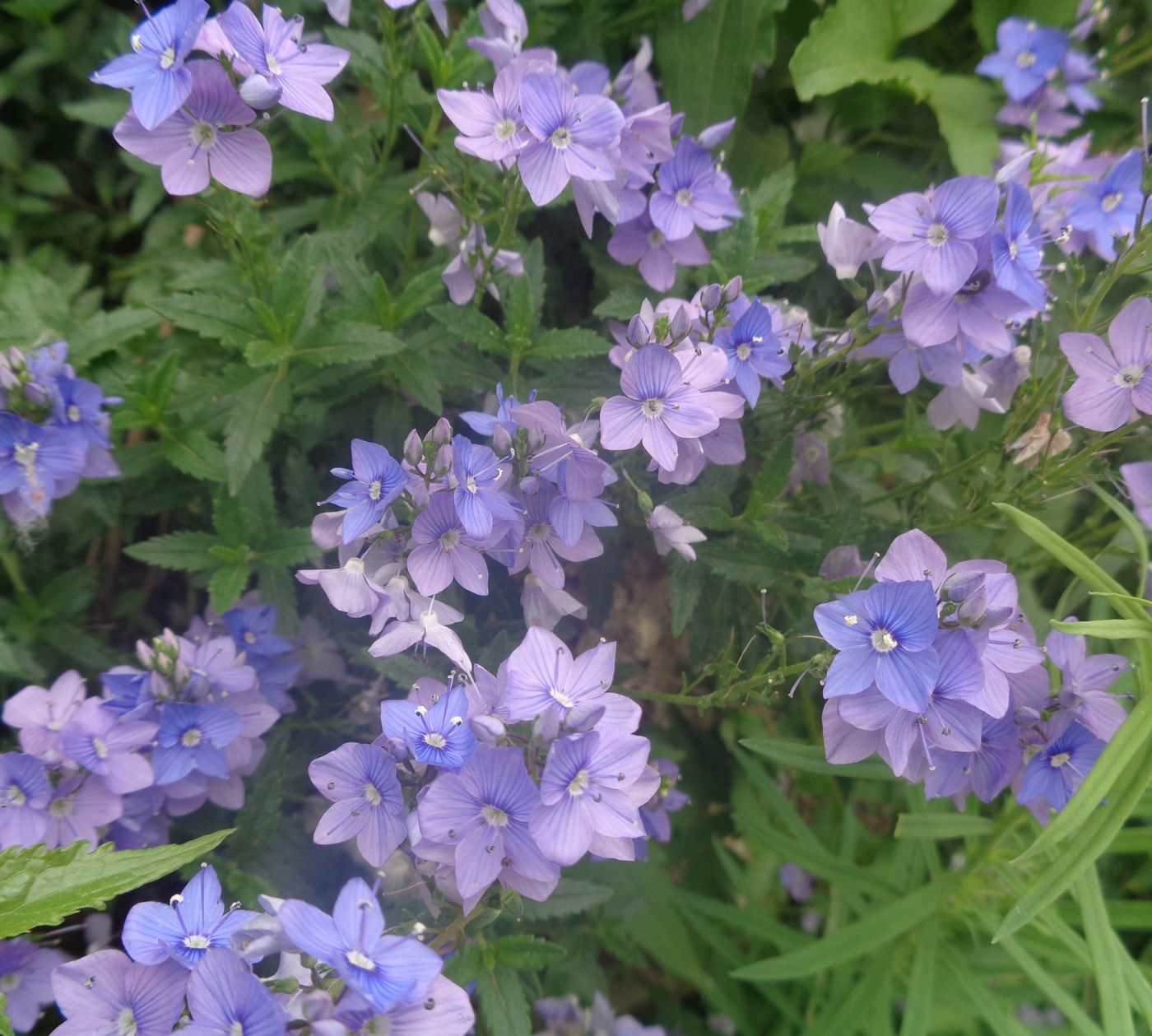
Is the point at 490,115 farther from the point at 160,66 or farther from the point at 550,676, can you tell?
the point at 550,676

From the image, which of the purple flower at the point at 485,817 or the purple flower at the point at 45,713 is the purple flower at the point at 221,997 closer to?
the purple flower at the point at 485,817

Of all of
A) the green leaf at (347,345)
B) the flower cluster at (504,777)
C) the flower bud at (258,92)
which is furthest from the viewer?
the green leaf at (347,345)

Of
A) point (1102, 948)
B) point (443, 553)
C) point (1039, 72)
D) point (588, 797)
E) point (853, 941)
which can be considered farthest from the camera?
point (1039, 72)

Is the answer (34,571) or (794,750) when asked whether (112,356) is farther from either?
(794,750)

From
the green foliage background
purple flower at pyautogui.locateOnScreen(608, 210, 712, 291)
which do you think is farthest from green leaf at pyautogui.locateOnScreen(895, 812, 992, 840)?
purple flower at pyautogui.locateOnScreen(608, 210, 712, 291)

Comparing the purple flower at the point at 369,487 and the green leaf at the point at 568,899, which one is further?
the green leaf at the point at 568,899

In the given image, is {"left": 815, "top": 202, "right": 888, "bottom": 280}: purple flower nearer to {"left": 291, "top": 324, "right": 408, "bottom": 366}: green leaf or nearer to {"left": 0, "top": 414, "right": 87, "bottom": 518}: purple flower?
{"left": 291, "top": 324, "right": 408, "bottom": 366}: green leaf

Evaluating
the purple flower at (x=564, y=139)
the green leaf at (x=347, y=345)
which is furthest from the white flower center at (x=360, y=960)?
the purple flower at (x=564, y=139)

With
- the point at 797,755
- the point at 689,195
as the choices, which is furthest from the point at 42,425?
the point at 797,755
